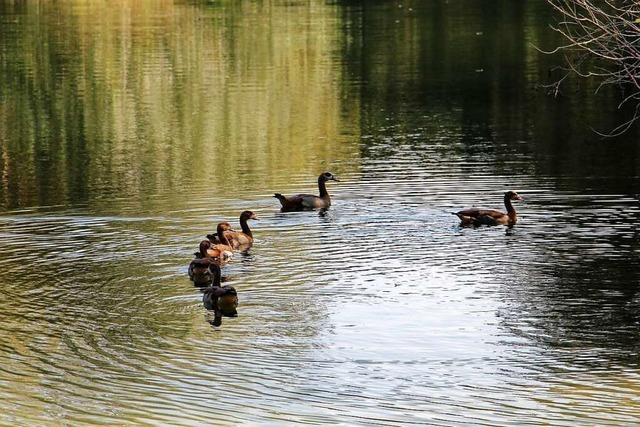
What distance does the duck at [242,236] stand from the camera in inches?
1006

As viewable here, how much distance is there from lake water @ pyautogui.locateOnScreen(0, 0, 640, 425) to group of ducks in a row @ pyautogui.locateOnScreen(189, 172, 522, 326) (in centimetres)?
27

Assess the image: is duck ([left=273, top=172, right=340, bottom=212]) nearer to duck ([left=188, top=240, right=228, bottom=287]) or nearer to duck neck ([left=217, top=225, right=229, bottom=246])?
duck neck ([left=217, top=225, right=229, bottom=246])

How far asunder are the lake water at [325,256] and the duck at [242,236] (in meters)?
0.42

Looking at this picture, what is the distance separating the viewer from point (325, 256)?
82.0 ft

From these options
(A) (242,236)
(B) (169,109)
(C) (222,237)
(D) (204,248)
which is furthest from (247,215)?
(B) (169,109)

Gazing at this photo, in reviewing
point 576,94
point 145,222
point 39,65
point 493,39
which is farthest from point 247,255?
point 493,39

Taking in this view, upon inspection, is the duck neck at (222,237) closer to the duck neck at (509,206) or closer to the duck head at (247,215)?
the duck head at (247,215)

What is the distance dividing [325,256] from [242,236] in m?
2.01

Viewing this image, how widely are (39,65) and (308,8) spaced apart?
1987 inches

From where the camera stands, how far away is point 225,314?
68.5 feet

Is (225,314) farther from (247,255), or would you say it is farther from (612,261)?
(612,261)

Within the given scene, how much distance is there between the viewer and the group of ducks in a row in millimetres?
21094

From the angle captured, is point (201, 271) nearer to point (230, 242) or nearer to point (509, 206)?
point (230, 242)

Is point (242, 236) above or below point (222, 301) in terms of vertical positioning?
above
